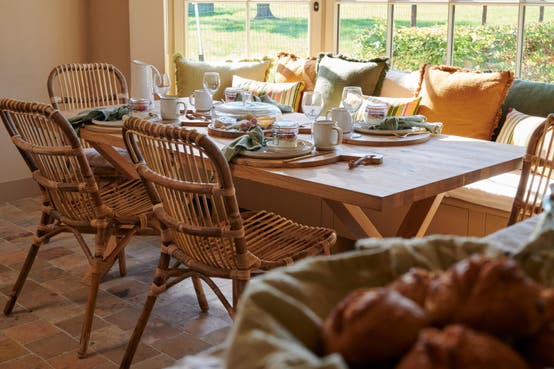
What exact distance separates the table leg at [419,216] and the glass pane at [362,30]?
2.40 metres

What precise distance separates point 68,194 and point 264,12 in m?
2.75

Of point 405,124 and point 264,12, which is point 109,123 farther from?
point 264,12

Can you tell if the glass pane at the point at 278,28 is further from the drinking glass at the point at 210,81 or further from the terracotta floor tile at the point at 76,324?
the terracotta floor tile at the point at 76,324

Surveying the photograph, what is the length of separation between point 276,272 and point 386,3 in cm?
450

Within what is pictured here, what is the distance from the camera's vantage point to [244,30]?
18.7 feet

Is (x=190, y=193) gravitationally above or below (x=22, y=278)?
above

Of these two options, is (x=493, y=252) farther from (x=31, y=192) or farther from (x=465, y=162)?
(x=31, y=192)

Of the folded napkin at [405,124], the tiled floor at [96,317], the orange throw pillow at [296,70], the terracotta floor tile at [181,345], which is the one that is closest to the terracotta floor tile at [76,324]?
the tiled floor at [96,317]

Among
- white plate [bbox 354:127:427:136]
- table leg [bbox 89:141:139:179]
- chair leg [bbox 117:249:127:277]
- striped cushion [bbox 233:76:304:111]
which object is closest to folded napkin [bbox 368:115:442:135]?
white plate [bbox 354:127:427:136]

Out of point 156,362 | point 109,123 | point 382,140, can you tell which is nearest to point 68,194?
point 109,123

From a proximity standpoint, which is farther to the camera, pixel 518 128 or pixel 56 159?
pixel 518 128

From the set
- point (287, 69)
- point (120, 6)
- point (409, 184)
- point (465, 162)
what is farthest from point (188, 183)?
point (120, 6)

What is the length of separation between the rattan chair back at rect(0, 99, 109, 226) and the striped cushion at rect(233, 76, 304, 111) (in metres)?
2.05

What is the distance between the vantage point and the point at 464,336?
0.73 meters
